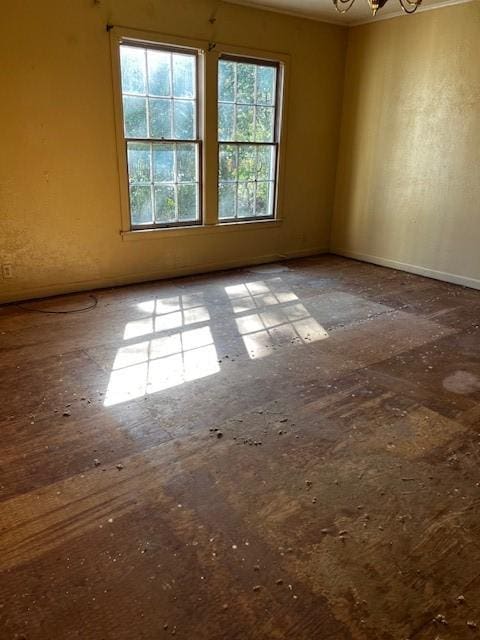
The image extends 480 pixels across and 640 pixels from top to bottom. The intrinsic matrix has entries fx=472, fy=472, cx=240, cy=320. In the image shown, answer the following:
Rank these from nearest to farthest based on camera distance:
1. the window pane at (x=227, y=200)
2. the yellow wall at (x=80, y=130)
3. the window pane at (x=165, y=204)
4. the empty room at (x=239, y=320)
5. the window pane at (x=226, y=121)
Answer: the empty room at (x=239, y=320)
the yellow wall at (x=80, y=130)
the window pane at (x=165, y=204)
the window pane at (x=226, y=121)
the window pane at (x=227, y=200)

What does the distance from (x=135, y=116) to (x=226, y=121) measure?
1.04 metres

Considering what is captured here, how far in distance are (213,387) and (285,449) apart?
0.73 m

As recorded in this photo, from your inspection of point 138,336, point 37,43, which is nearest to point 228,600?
point 138,336

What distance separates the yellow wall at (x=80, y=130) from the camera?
393 cm

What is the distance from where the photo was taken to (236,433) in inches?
96.3

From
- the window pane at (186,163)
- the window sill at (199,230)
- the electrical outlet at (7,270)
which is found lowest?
the electrical outlet at (7,270)

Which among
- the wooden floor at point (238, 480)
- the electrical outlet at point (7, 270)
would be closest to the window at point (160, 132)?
the electrical outlet at point (7, 270)

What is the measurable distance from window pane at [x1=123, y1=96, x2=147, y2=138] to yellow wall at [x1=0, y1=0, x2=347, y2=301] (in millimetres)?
178

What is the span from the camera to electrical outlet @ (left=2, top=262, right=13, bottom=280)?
424cm

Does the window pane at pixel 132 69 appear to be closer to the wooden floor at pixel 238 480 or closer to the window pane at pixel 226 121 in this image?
the window pane at pixel 226 121

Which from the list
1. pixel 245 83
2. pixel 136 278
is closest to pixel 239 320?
pixel 136 278

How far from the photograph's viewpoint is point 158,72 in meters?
4.55

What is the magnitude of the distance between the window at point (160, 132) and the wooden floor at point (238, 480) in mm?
1582

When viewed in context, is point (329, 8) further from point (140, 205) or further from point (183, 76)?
point (140, 205)
